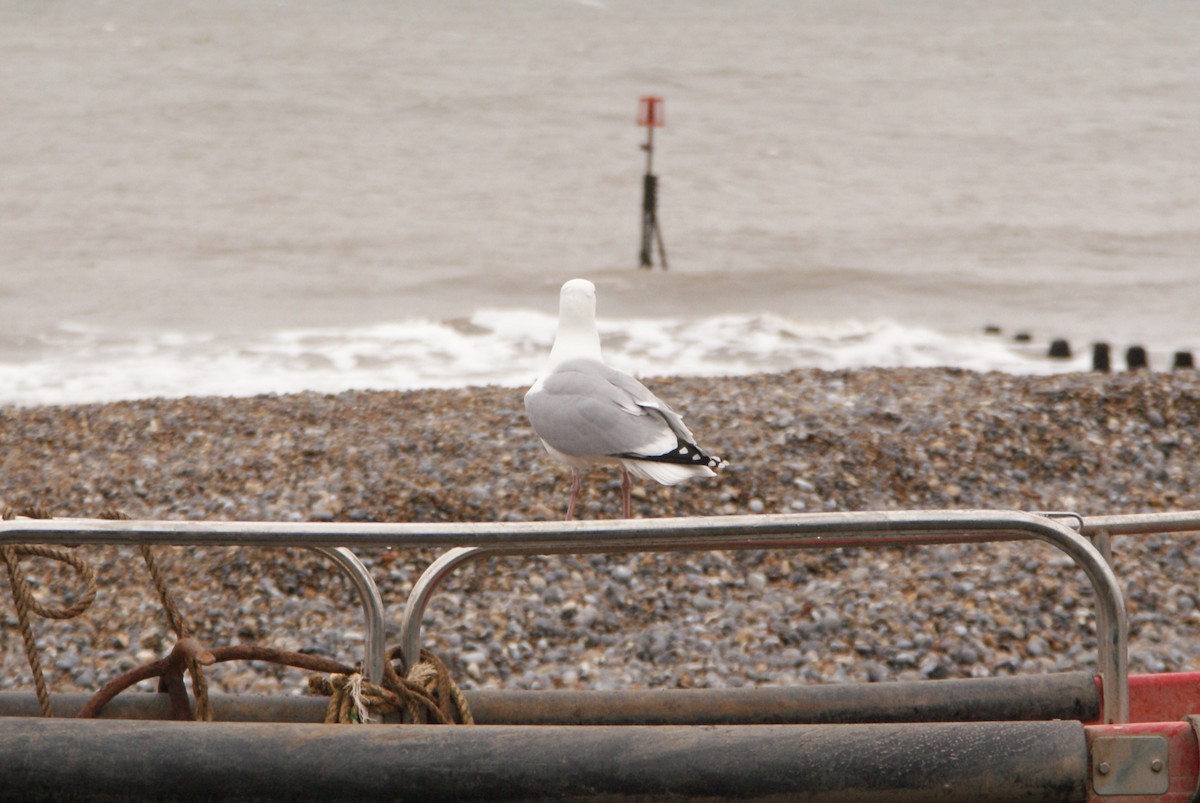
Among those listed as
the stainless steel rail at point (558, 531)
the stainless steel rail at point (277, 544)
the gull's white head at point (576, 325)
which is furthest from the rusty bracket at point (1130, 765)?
the gull's white head at point (576, 325)

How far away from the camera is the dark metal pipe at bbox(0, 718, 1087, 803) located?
6.93ft

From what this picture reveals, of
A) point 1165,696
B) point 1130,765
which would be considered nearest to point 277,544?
point 1130,765

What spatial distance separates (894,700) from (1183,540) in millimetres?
3557

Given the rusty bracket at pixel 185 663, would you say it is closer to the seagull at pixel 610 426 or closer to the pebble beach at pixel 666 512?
the pebble beach at pixel 666 512

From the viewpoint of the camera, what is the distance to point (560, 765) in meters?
2.14

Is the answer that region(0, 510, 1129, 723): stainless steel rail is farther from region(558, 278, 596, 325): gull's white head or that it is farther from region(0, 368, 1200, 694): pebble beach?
region(558, 278, 596, 325): gull's white head

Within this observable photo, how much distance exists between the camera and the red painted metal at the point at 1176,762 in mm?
2129

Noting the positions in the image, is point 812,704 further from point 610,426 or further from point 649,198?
point 649,198

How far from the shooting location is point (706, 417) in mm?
7594

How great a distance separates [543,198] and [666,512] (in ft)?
60.3

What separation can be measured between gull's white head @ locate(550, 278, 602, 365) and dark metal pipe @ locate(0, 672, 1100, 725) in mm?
2887

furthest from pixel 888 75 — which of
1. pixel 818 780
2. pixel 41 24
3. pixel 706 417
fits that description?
pixel 818 780

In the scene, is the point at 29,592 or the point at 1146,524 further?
the point at 1146,524

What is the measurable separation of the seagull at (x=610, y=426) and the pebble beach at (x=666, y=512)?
0.61 meters
